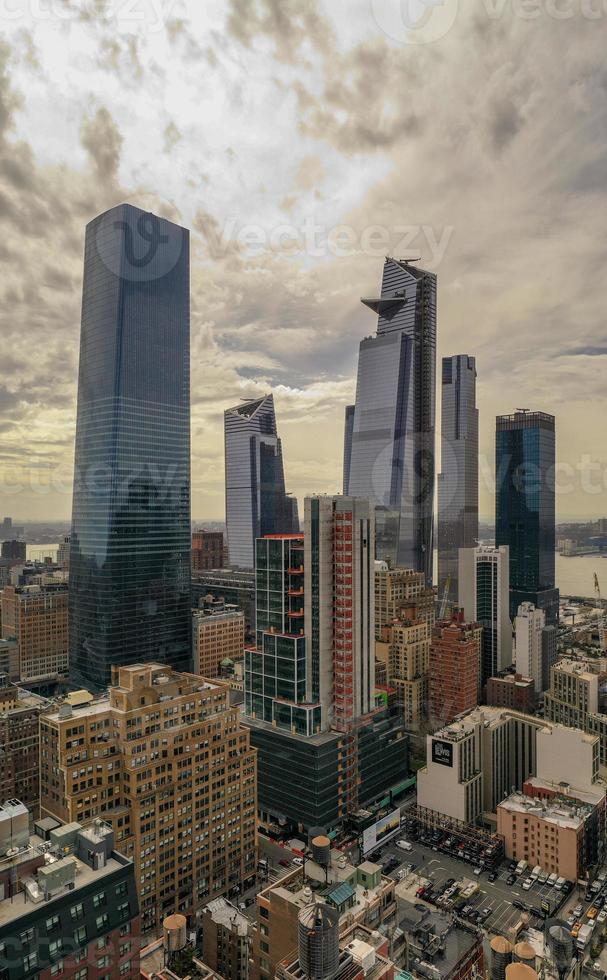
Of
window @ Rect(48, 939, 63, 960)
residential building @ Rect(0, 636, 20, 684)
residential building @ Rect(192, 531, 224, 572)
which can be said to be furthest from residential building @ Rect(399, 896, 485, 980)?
residential building @ Rect(192, 531, 224, 572)

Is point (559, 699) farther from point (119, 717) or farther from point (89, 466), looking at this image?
point (89, 466)

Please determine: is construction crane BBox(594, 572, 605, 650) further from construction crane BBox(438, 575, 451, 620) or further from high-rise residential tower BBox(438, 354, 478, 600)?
high-rise residential tower BBox(438, 354, 478, 600)

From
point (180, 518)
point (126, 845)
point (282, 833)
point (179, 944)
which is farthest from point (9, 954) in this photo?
point (180, 518)

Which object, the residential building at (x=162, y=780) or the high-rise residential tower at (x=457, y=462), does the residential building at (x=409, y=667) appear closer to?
the residential building at (x=162, y=780)

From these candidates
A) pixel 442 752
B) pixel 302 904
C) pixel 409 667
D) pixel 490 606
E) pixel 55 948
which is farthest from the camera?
pixel 490 606

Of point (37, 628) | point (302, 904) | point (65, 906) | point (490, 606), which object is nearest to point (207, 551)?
point (37, 628)

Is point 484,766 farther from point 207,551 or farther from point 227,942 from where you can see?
point 207,551
